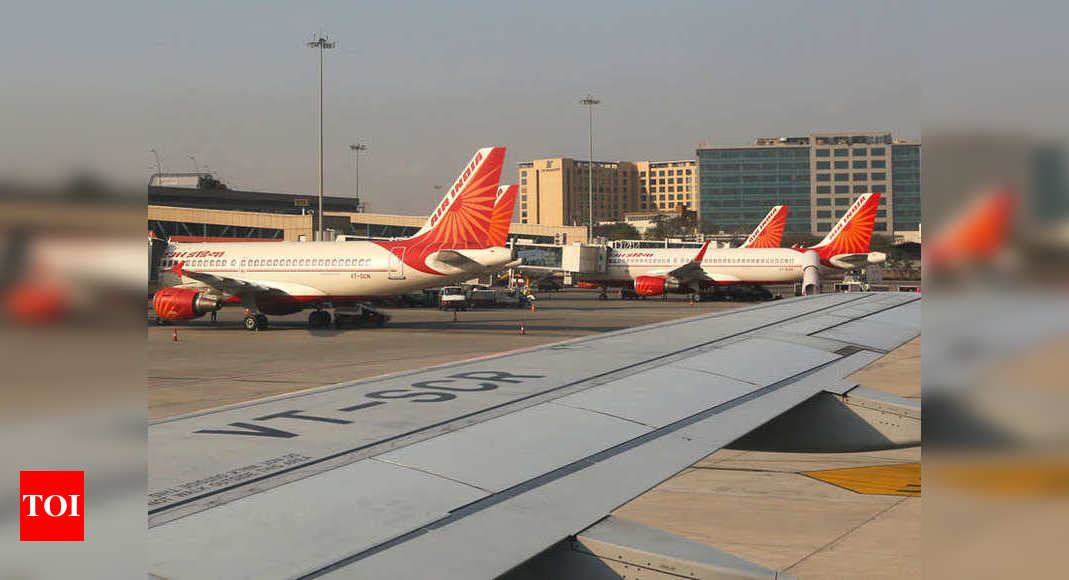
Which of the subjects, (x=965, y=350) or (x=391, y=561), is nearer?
(x=965, y=350)

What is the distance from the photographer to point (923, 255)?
1216mm

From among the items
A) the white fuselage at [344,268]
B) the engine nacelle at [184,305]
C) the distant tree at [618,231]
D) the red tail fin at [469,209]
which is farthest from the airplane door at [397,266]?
the distant tree at [618,231]

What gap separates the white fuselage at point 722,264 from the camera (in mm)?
51562

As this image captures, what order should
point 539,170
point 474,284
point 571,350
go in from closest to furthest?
point 571,350 < point 474,284 < point 539,170

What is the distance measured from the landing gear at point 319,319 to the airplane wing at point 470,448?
27.1m

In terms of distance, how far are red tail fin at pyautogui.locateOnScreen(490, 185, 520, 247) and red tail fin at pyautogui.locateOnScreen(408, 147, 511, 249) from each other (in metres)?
0.58

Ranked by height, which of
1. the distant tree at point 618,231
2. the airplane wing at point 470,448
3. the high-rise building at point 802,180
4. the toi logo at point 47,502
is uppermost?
the high-rise building at point 802,180

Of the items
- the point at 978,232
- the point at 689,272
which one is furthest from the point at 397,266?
the point at 978,232

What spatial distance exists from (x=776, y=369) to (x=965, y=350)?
5417 millimetres

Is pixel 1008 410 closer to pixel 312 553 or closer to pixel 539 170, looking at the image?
pixel 312 553

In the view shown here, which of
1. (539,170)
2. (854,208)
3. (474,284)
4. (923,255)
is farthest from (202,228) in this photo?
(539,170)

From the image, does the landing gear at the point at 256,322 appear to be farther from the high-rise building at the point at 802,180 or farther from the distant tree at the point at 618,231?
the distant tree at the point at 618,231

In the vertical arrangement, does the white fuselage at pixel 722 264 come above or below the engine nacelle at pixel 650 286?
above

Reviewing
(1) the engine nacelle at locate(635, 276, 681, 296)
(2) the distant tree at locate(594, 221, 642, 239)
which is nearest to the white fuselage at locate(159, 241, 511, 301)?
(1) the engine nacelle at locate(635, 276, 681, 296)
